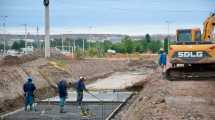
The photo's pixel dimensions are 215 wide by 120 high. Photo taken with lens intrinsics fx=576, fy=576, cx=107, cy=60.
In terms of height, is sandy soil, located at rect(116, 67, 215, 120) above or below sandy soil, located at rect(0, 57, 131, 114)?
above

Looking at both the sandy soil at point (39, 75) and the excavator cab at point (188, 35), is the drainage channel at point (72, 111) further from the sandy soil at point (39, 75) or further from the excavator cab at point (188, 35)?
the excavator cab at point (188, 35)

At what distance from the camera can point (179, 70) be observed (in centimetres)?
2891

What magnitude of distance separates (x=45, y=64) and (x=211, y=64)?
21.8 meters

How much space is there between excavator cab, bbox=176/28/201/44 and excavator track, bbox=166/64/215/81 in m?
1.42

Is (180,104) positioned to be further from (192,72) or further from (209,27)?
(209,27)

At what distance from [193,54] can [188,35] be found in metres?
2.37

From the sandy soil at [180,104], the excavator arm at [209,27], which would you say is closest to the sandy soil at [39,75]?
the sandy soil at [180,104]

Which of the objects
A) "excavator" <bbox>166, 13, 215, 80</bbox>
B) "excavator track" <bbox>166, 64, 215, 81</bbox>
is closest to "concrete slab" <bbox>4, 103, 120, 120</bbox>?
"excavator track" <bbox>166, 64, 215, 81</bbox>

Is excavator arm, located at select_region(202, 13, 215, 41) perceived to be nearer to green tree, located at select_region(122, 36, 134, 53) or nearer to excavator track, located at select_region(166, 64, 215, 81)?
excavator track, located at select_region(166, 64, 215, 81)

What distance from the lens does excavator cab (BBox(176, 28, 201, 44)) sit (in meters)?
29.2

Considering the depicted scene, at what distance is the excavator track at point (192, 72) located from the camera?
28028mm

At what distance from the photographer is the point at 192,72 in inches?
1123

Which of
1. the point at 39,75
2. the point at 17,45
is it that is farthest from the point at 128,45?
the point at 39,75

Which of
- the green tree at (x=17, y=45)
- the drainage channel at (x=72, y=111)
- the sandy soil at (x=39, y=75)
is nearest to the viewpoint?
the drainage channel at (x=72, y=111)
